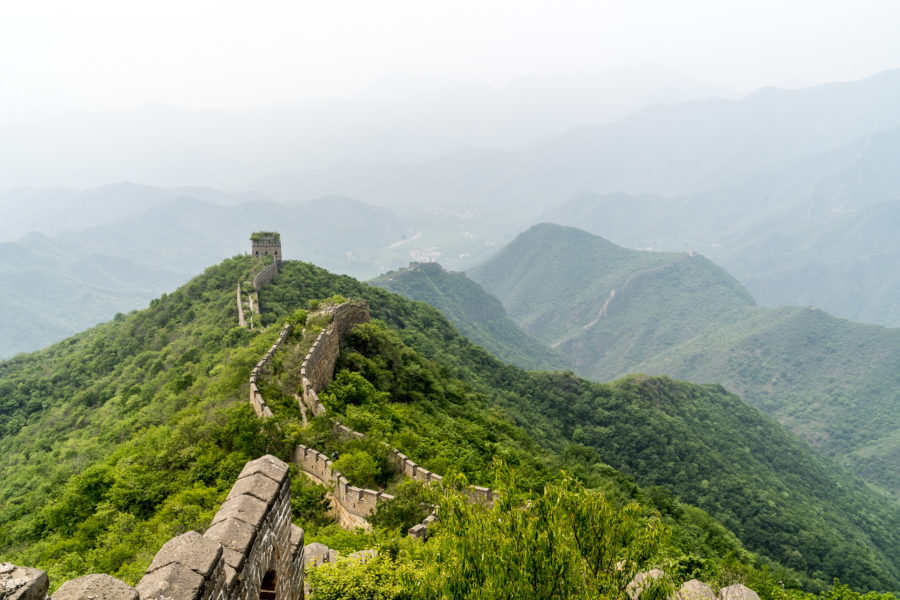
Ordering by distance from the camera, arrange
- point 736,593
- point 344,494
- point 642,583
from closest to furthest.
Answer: point 642,583
point 736,593
point 344,494

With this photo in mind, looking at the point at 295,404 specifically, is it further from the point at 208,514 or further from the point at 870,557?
the point at 870,557

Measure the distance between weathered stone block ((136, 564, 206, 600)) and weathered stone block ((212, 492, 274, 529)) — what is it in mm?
1219

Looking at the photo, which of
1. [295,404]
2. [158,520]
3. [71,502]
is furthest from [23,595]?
[295,404]

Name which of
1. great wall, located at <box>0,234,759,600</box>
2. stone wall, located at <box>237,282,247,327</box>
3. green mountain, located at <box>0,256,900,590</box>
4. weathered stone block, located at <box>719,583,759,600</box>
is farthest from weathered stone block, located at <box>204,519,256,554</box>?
stone wall, located at <box>237,282,247,327</box>

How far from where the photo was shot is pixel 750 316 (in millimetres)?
156375

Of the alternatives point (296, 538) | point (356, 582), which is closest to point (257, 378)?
point (356, 582)

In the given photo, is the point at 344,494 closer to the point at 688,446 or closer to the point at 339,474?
the point at 339,474

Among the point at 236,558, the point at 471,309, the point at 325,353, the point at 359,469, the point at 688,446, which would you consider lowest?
the point at 471,309

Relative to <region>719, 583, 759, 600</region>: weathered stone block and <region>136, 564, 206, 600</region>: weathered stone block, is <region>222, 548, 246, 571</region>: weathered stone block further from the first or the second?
<region>719, 583, 759, 600</region>: weathered stone block

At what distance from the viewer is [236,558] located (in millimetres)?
5703

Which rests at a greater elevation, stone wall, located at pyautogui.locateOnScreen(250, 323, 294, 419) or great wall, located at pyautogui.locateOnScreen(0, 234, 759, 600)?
great wall, located at pyautogui.locateOnScreen(0, 234, 759, 600)

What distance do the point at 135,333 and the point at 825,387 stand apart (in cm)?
13847

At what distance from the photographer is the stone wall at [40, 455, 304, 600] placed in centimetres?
460

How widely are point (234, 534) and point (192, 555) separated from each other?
0.79 metres
